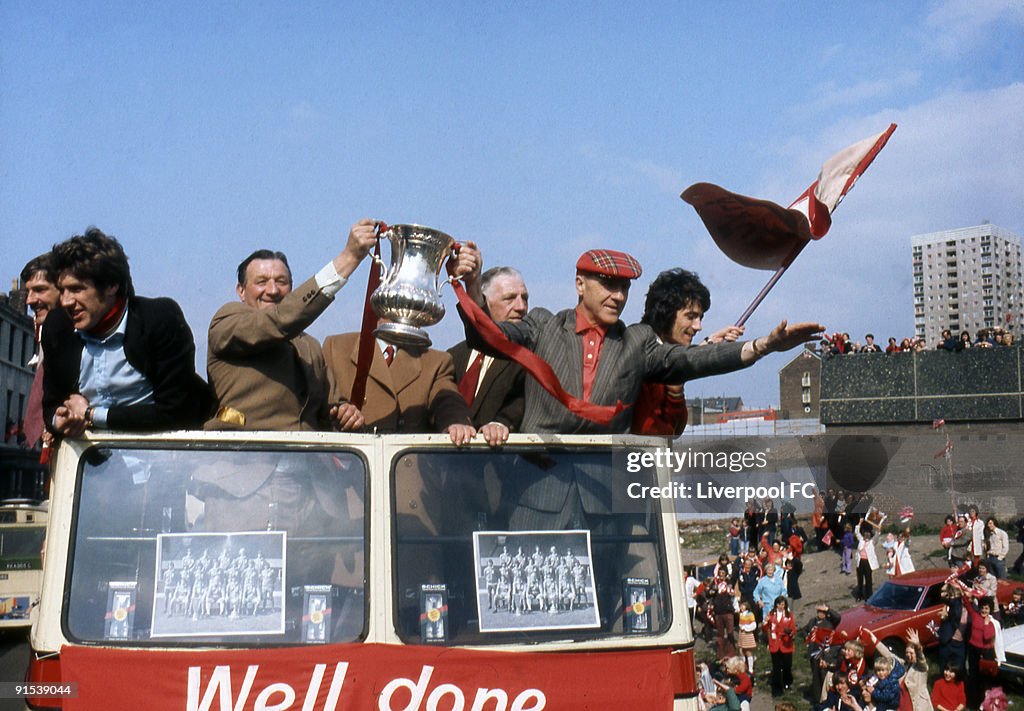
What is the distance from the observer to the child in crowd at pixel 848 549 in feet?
77.5

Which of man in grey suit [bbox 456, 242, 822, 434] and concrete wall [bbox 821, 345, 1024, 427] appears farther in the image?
concrete wall [bbox 821, 345, 1024, 427]

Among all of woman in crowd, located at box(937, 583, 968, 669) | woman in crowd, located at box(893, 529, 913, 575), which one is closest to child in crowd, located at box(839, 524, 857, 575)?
woman in crowd, located at box(893, 529, 913, 575)

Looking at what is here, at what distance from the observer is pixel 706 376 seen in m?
5.18

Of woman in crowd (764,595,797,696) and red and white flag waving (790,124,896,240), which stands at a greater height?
red and white flag waving (790,124,896,240)

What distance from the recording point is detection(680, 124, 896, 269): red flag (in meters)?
5.71

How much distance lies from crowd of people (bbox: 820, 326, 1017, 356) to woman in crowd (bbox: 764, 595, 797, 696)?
9297 millimetres

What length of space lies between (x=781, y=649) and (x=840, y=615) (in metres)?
1.57

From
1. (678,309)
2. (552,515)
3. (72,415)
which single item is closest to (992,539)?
(678,309)

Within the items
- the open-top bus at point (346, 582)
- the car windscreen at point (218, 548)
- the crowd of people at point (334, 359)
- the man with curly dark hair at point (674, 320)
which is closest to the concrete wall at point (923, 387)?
the man with curly dark hair at point (674, 320)

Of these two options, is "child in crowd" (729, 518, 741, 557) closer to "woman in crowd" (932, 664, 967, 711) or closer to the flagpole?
"woman in crowd" (932, 664, 967, 711)

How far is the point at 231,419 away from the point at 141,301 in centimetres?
66

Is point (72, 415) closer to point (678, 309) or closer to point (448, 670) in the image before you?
point (448, 670)

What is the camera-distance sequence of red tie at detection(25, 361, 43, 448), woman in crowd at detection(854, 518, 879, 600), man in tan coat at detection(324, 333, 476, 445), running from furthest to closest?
woman in crowd at detection(854, 518, 879, 600), man in tan coat at detection(324, 333, 476, 445), red tie at detection(25, 361, 43, 448)

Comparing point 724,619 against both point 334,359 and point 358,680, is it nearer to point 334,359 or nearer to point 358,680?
point 334,359
